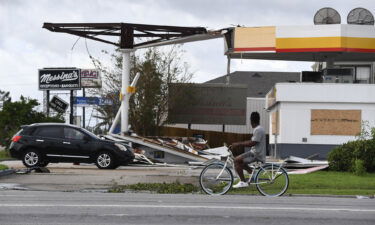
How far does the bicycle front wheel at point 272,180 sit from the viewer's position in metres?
15.6

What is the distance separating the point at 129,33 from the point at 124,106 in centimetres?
354

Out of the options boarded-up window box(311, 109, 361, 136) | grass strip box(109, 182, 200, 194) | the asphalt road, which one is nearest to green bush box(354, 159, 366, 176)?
grass strip box(109, 182, 200, 194)

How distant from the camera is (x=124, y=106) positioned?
37312 millimetres

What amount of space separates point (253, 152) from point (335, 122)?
1087 inches

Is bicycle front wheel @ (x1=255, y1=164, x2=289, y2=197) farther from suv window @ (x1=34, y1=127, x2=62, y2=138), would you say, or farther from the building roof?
the building roof

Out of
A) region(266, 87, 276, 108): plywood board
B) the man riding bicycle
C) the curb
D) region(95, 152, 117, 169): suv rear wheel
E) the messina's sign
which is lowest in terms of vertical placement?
the curb

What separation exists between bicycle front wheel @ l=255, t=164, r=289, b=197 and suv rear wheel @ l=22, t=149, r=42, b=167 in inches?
485

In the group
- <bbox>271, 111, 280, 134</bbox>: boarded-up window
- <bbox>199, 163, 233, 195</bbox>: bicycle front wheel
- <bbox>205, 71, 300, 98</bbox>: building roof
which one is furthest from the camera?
<bbox>205, 71, 300, 98</bbox>: building roof

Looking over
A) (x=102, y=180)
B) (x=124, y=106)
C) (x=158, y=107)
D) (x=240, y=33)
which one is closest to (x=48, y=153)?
(x=102, y=180)

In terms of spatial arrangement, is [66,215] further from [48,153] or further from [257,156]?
[48,153]

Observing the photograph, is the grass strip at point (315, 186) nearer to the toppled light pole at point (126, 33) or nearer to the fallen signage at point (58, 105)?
the toppled light pole at point (126, 33)

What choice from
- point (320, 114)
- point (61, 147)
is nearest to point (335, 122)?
point (320, 114)

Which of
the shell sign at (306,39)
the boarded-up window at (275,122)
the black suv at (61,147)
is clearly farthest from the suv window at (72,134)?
the shell sign at (306,39)

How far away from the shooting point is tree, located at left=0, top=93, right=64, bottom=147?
41.1 metres
